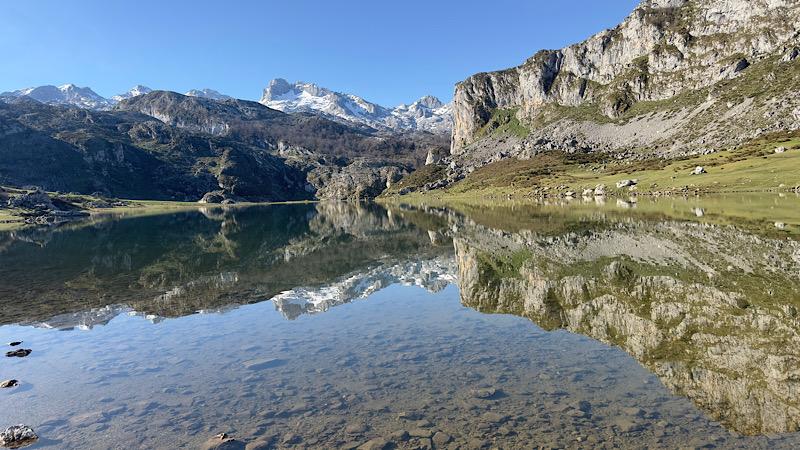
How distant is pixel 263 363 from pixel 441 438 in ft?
34.3

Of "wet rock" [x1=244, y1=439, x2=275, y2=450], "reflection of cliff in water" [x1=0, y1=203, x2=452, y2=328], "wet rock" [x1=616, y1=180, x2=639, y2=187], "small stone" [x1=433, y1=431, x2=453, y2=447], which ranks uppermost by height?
"wet rock" [x1=616, y1=180, x2=639, y2=187]

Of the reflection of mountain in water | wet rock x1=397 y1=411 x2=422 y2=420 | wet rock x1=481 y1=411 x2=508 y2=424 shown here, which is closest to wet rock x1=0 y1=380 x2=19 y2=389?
the reflection of mountain in water

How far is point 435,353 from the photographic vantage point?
20984 millimetres

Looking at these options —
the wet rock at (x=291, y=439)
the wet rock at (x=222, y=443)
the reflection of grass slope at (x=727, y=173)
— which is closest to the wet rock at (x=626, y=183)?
the reflection of grass slope at (x=727, y=173)

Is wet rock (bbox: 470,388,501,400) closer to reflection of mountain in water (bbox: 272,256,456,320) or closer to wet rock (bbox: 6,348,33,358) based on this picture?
reflection of mountain in water (bbox: 272,256,456,320)

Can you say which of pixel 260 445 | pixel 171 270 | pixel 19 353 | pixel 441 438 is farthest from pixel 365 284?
pixel 441 438

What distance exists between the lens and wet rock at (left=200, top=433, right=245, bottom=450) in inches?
523

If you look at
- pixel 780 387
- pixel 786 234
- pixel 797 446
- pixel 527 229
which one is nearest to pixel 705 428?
pixel 797 446

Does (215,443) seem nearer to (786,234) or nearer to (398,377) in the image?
(398,377)

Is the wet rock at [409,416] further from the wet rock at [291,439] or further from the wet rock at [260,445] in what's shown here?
the wet rock at [260,445]

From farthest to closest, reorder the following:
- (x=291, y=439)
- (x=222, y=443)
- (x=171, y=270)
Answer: (x=171, y=270), (x=291, y=439), (x=222, y=443)

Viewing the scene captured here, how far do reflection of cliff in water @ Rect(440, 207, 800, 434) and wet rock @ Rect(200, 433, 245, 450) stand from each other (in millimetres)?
14524

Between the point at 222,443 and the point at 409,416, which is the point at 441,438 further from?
the point at 222,443

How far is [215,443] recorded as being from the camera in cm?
1356
